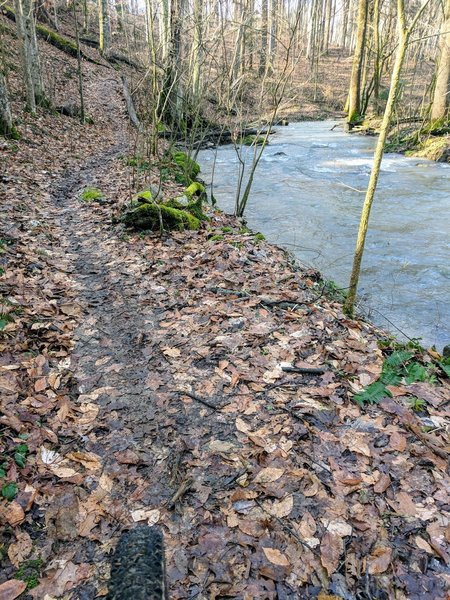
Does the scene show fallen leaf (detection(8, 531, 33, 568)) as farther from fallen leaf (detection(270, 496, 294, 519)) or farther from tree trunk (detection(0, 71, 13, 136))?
tree trunk (detection(0, 71, 13, 136))

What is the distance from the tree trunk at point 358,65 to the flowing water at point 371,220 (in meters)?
5.81

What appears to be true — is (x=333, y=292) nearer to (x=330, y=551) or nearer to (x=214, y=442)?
(x=214, y=442)

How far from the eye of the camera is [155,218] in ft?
24.2

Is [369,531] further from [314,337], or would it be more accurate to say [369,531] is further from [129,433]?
[314,337]

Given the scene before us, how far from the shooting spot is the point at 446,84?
16062 millimetres

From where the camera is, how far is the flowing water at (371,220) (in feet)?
20.9

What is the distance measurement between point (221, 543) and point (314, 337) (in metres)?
2.40

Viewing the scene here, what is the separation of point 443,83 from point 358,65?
6331 millimetres

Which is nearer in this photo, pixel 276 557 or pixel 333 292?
pixel 276 557

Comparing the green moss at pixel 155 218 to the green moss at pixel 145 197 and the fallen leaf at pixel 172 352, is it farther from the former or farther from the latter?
the fallen leaf at pixel 172 352

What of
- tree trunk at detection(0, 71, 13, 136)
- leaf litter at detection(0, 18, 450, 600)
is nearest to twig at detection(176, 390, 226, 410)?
leaf litter at detection(0, 18, 450, 600)

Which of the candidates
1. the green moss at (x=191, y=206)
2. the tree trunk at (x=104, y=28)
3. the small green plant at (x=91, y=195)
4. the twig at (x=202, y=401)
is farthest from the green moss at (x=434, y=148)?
the tree trunk at (x=104, y=28)

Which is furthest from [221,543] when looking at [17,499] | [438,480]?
[438,480]

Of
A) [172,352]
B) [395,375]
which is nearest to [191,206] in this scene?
[172,352]
